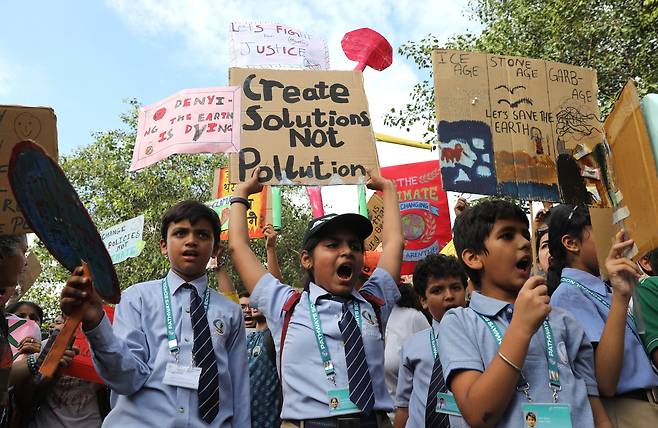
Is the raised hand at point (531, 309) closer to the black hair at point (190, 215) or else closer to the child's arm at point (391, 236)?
the child's arm at point (391, 236)

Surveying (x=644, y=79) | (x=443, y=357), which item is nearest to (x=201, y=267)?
(x=443, y=357)

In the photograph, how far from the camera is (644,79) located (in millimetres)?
11047

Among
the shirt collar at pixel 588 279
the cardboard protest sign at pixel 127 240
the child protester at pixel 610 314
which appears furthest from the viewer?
the cardboard protest sign at pixel 127 240

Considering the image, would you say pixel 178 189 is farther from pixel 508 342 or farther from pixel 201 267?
pixel 508 342

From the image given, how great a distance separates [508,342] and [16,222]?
2.23 meters

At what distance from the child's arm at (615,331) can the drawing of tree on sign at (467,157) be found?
123 cm

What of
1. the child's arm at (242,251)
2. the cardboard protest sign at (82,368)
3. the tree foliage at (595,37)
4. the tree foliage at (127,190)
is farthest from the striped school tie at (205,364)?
the tree foliage at (127,190)

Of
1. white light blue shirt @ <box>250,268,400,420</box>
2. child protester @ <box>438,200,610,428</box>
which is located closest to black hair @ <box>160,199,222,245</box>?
white light blue shirt @ <box>250,268,400,420</box>

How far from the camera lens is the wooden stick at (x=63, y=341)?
1.84 metres

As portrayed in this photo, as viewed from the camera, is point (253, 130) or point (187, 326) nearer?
point (187, 326)

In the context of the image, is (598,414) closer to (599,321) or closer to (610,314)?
(610,314)

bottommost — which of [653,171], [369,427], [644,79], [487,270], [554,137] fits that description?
[369,427]

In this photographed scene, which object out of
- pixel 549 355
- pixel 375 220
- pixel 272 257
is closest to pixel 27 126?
pixel 272 257

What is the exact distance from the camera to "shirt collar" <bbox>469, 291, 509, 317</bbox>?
2.24 metres
